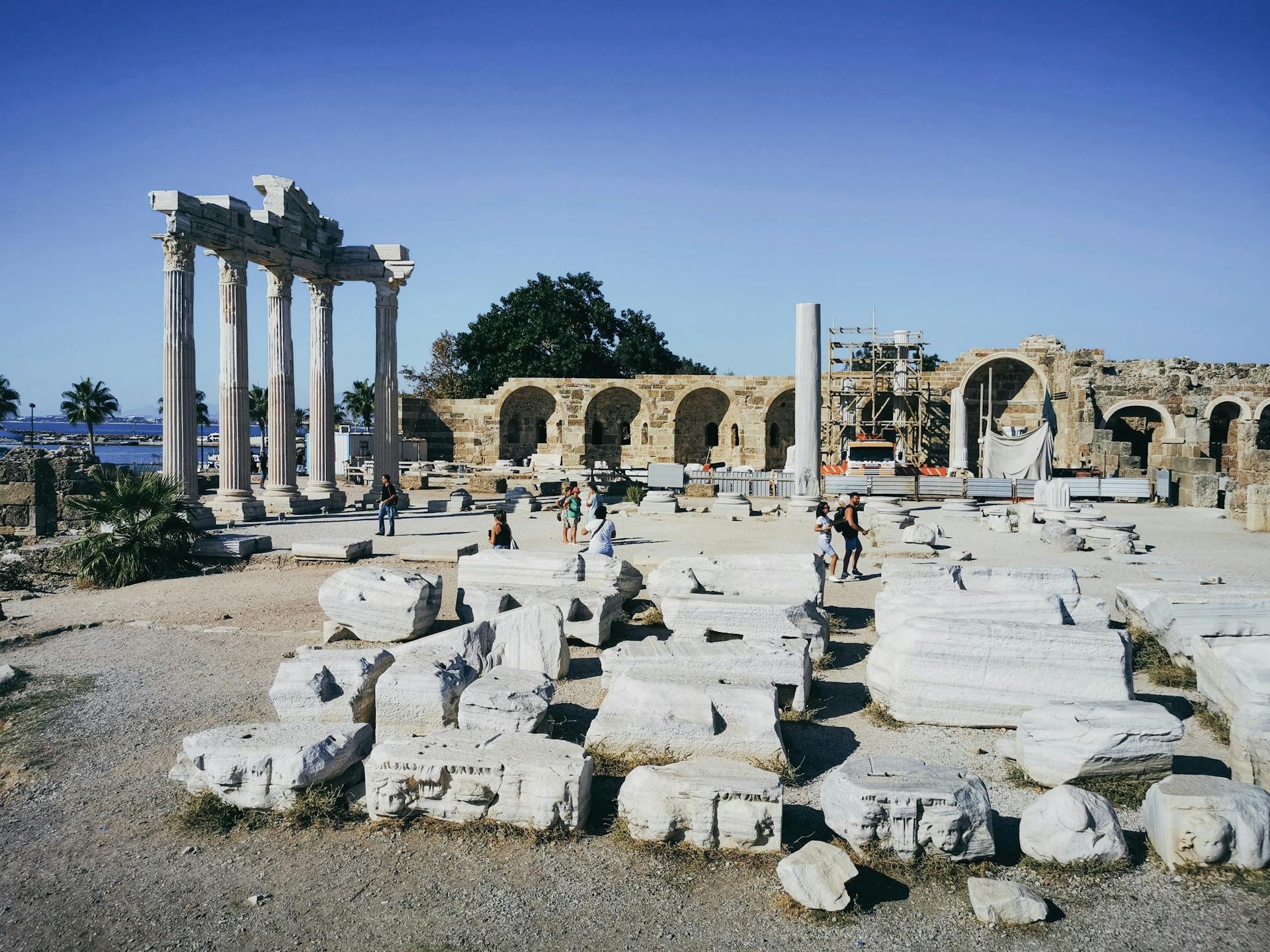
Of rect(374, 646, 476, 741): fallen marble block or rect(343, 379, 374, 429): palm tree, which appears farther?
rect(343, 379, 374, 429): palm tree

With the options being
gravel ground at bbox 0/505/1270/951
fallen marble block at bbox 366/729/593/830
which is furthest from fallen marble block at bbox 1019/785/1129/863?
fallen marble block at bbox 366/729/593/830

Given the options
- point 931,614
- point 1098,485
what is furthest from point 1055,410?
point 931,614

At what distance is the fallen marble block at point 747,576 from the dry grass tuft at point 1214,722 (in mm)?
3307

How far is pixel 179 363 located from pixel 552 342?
30483 millimetres

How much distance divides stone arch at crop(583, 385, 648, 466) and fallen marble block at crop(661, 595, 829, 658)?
2847 cm

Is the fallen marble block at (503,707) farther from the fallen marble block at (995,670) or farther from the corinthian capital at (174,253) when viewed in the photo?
the corinthian capital at (174,253)

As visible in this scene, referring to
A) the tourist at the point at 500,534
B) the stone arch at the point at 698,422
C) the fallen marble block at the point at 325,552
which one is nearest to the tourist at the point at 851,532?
the tourist at the point at 500,534

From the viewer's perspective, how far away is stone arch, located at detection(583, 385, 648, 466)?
36.1 m

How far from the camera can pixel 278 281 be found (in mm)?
19281

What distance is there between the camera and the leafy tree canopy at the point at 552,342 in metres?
45.6

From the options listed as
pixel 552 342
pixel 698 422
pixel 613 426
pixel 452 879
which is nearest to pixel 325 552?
pixel 452 879

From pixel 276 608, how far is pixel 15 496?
719cm

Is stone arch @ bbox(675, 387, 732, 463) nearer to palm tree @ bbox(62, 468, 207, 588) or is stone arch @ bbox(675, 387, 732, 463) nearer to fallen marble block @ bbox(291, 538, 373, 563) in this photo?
fallen marble block @ bbox(291, 538, 373, 563)

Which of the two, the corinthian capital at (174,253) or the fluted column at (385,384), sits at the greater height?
the corinthian capital at (174,253)
